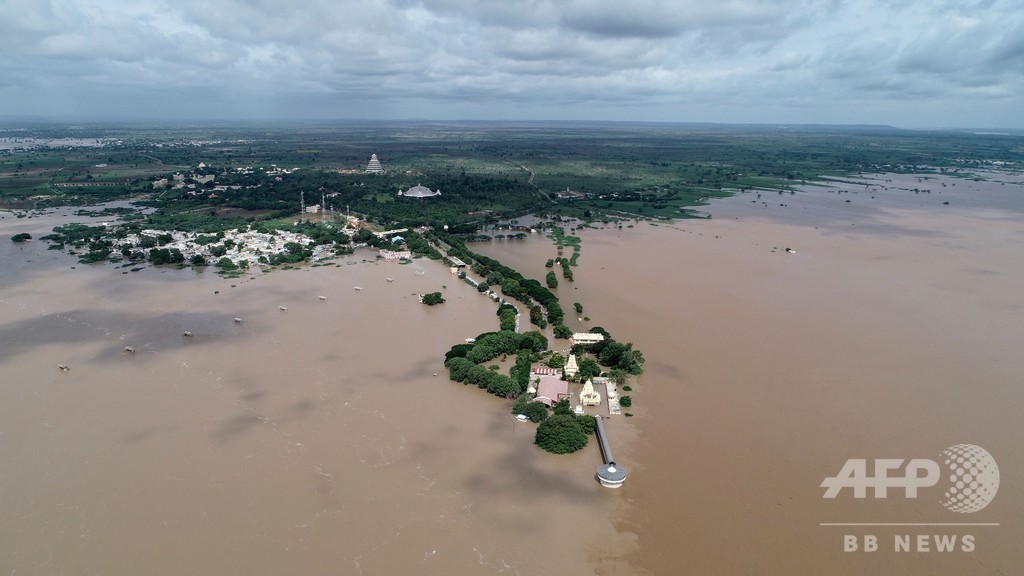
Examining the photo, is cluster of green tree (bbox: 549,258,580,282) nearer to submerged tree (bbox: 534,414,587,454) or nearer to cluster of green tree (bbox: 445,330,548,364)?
cluster of green tree (bbox: 445,330,548,364)

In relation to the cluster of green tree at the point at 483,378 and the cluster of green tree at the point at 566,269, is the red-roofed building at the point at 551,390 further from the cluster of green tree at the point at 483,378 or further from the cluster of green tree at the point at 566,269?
the cluster of green tree at the point at 566,269

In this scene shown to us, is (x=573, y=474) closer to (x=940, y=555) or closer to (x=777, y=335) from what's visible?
(x=940, y=555)

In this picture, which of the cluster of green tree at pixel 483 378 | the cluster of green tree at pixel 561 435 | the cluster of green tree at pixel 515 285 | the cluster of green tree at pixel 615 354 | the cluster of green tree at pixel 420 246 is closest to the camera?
the cluster of green tree at pixel 561 435

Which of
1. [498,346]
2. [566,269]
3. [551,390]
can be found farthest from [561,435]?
[566,269]

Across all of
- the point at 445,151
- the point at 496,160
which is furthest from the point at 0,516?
the point at 445,151

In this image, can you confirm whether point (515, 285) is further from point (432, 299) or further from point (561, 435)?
point (561, 435)

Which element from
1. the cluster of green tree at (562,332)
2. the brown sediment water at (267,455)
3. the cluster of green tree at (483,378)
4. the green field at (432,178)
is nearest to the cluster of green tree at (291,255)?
the brown sediment water at (267,455)
